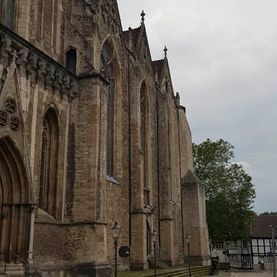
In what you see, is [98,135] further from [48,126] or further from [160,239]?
[160,239]

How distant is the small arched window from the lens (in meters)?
19.8

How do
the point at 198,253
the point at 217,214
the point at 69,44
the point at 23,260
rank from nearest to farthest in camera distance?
the point at 23,260, the point at 69,44, the point at 198,253, the point at 217,214

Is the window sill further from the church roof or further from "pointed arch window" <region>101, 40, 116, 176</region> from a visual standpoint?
the church roof

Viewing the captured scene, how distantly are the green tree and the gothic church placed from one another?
17.3m

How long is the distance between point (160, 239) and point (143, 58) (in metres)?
13.2

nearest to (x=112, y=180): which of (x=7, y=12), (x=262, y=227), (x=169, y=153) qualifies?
(x=7, y=12)

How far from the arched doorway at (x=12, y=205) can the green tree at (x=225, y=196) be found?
3409cm

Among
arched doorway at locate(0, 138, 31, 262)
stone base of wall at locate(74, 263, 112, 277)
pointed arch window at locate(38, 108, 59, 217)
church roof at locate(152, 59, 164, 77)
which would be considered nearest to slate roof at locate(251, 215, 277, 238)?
church roof at locate(152, 59, 164, 77)

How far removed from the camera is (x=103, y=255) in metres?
17.0

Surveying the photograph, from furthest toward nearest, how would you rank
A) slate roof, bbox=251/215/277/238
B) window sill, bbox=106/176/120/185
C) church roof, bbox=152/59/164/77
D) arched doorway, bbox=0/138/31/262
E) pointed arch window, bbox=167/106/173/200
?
slate roof, bbox=251/215/277/238 → church roof, bbox=152/59/164/77 → pointed arch window, bbox=167/106/173/200 → window sill, bbox=106/176/120/185 → arched doorway, bbox=0/138/31/262

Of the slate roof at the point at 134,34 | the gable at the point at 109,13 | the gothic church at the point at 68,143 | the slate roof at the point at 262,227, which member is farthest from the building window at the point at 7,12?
the slate roof at the point at 262,227

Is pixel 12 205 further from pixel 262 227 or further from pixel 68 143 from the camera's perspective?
pixel 262 227

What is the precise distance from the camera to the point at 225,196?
46094 millimetres

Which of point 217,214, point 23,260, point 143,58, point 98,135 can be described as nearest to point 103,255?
point 23,260
